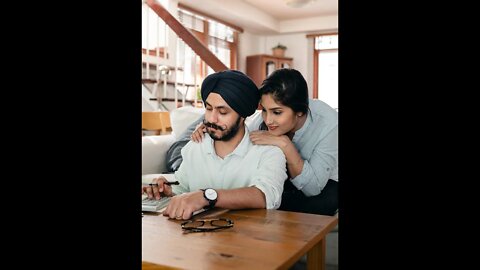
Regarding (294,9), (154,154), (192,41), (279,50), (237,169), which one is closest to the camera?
(237,169)

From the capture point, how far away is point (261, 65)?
726 cm

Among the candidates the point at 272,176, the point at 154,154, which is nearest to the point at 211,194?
the point at 272,176

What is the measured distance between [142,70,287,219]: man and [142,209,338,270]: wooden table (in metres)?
0.18

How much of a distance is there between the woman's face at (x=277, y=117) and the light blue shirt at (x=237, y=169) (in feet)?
0.33

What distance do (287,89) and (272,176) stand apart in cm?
37

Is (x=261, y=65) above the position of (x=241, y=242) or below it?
above

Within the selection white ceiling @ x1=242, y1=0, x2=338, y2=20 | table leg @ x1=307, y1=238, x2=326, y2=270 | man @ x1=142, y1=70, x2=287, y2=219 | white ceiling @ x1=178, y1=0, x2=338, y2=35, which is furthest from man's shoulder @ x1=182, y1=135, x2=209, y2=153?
white ceiling @ x1=242, y1=0, x2=338, y2=20

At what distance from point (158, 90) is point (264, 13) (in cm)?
320

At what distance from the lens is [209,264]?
832mm

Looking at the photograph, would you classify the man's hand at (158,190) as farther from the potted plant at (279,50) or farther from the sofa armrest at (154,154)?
the potted plant at (279,50)

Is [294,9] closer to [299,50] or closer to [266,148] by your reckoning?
[299,50]

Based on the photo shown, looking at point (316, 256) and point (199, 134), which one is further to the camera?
point (199, 134)
